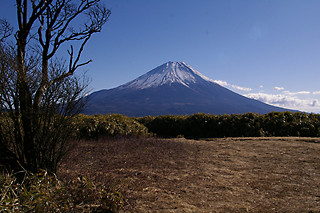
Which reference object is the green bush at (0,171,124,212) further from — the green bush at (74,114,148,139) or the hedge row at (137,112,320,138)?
the hedge row at (137,112,320,138)

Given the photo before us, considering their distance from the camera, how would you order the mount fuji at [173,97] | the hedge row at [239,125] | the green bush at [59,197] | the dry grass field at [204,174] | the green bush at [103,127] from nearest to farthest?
the green bush at [59,197], the dry grass field at [204,174], the green bush at [103,127], the hedge row at [239,125], the mount fuji at [173,97]

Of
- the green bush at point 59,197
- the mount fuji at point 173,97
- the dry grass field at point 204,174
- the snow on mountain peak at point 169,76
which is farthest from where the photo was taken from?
the snow on mountain peak at point 169,76

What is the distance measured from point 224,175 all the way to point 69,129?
317 cm

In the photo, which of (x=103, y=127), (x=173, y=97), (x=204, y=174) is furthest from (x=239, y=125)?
(x=173, y=97)

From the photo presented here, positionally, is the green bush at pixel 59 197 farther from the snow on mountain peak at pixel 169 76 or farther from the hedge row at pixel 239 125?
the snow on mountain peak at pixel 169 76

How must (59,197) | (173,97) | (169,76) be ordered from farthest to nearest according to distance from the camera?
1. (169,76)
2. (173,97)
3. (59,197)

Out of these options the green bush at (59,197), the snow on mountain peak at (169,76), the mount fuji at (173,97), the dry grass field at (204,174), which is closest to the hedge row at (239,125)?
the dry grass field at (204,174)

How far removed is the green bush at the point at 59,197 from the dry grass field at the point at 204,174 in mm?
355

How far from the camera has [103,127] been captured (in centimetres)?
896

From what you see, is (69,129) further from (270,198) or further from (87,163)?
(270,198)

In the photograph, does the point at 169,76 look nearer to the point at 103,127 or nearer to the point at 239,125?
the point at 239,125

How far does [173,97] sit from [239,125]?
103m

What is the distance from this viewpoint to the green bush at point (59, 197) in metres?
2.49

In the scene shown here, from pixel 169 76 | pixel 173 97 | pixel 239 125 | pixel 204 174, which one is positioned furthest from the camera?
pixel 169 76
